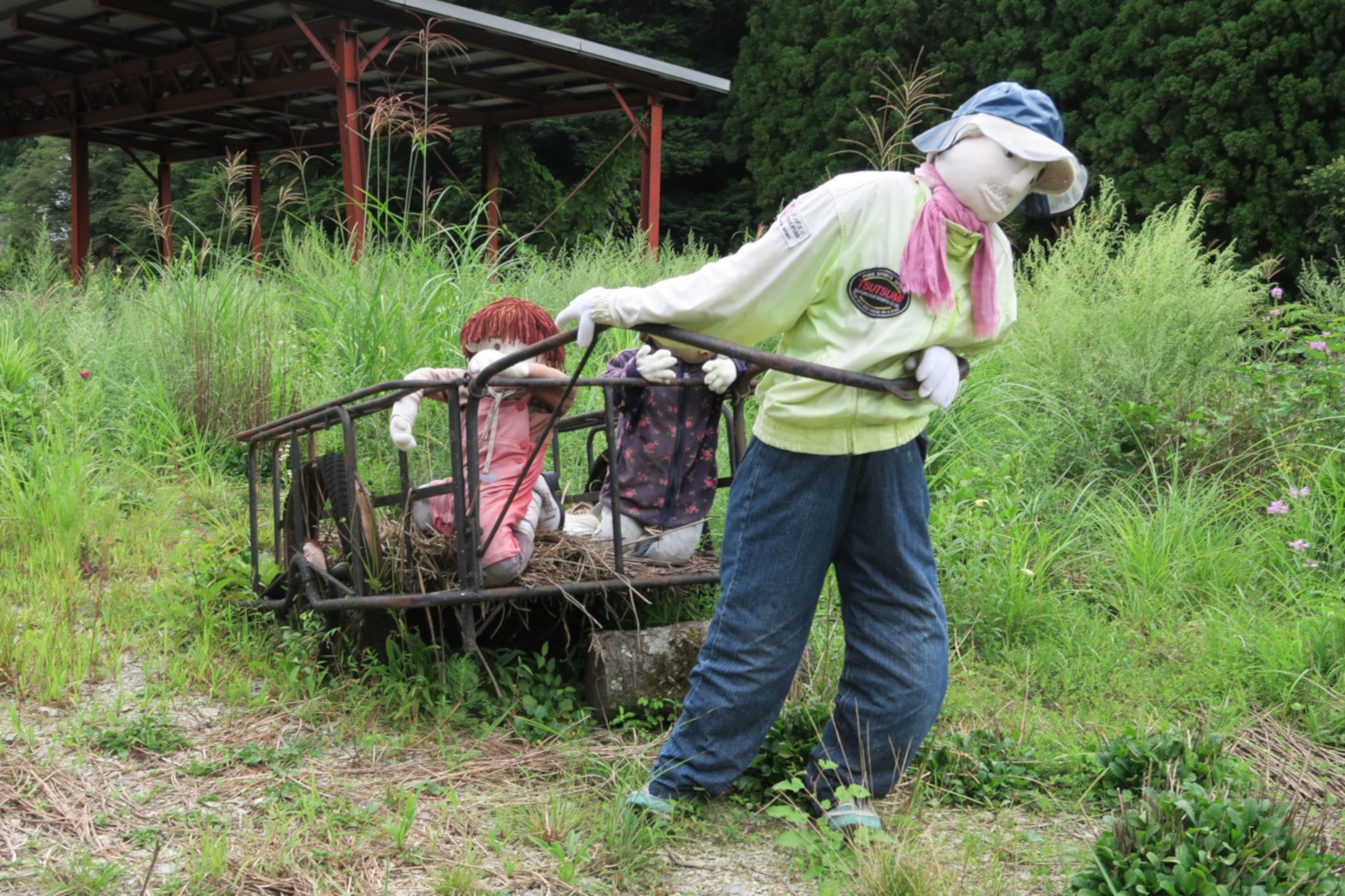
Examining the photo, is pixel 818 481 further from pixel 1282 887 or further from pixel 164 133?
pixel 164 133

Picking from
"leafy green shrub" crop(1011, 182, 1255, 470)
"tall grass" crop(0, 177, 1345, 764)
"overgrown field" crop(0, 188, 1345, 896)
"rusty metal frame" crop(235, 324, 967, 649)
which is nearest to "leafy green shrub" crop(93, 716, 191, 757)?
"overgrown field" crop(0, 188, 1345, 896)

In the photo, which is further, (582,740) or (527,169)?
(527,169)

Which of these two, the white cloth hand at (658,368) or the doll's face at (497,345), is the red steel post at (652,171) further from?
the white cloth hand at (658,368)

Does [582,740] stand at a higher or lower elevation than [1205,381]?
lower

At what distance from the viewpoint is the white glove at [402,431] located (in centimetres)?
318

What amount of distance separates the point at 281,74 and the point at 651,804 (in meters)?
12.0

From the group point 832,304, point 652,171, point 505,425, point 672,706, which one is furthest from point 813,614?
point 652,171

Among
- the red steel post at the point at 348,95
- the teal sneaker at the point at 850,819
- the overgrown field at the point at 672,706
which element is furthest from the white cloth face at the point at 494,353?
the red steel post at the point at 348,95

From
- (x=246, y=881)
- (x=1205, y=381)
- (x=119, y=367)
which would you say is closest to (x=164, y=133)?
(x=119, y=367)

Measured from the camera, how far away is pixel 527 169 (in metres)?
16.8

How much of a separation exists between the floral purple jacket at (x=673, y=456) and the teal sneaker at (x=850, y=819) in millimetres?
1177

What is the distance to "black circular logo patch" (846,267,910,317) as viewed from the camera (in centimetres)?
236

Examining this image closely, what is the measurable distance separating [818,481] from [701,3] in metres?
20.2

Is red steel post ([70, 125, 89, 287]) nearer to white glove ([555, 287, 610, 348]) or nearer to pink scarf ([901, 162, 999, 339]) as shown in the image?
white glove ([555, 287, 610, 348])
